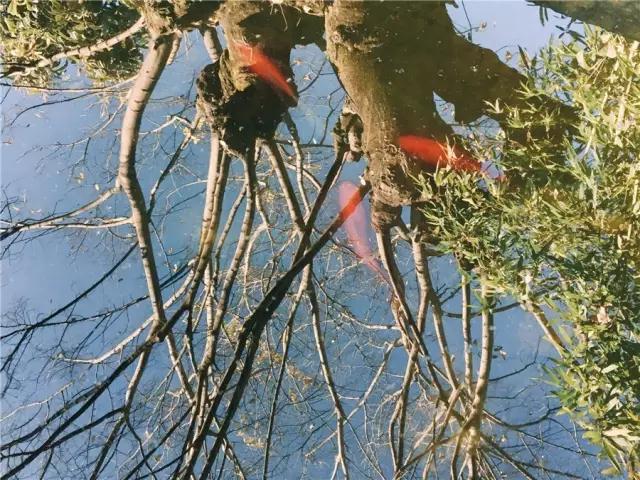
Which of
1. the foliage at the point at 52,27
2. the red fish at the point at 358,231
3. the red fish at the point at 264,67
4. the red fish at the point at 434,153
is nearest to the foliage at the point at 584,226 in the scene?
the red fish at the point at 434,153

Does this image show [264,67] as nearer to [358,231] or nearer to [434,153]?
[434,153]

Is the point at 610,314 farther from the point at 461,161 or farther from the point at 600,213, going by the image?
the point at 461,161

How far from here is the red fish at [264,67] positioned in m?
2.89

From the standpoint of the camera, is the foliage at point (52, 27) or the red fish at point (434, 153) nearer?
the red fish at point (434, 153)

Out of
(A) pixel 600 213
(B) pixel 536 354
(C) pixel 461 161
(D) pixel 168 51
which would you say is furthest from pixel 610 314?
(D) pixel 168 51

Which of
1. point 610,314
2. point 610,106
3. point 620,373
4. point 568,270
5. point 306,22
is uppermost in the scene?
point 306,22

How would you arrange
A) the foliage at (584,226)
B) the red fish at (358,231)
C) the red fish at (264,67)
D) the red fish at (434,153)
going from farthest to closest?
1. the red fish at (358,231)
2. the red fish at (264,67)
3. the red fish at (434,153)
4. the foliage at (584,226)

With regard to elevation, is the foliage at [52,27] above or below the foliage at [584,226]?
above

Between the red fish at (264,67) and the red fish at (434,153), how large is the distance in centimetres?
94

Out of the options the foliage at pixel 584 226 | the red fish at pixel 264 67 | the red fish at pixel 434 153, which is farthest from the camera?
the red fish at pixel 264 67

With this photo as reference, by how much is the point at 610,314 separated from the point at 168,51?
8.89ft

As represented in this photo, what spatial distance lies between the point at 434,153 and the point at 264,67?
3.73 feet

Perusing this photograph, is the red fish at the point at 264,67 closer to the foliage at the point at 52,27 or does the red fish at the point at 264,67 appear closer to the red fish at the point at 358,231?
the red fish at the point at 358,231

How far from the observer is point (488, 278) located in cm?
224
